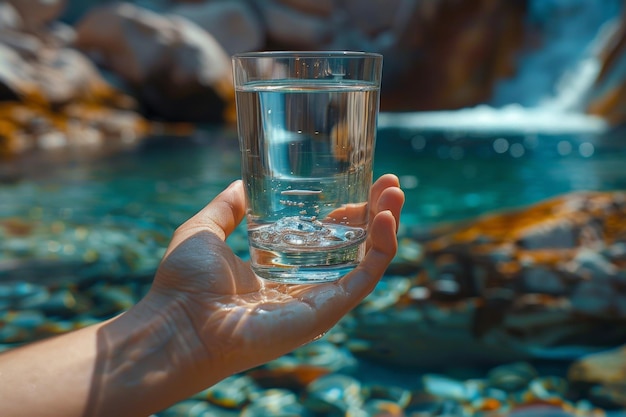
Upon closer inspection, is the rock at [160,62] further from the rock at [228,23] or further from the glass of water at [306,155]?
the glass of water at [306,155]

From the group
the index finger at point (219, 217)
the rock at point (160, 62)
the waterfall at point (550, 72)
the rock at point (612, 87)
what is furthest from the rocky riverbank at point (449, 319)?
the waterfall at point (550, 72)

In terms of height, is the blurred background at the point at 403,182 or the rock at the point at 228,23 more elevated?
the rock at the point at 228,23

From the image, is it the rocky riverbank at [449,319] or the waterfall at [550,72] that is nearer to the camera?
the rocky riverbank at [449,319]

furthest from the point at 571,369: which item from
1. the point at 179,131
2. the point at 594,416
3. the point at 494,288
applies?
the point at 179,131

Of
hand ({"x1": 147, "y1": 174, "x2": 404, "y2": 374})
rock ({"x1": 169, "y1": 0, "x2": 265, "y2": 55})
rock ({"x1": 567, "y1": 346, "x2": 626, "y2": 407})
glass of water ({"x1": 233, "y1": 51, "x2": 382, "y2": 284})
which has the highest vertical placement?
rock ({"x1": 169, "y1": 0, "x2": 265, "y2": 55})

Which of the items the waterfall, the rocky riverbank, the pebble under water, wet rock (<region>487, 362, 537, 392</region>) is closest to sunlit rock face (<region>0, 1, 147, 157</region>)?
the pebble under water

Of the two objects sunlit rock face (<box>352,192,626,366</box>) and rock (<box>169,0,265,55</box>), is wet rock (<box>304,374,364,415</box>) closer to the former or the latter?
sunlit rock face (<box>352,192,626,366</box>)
